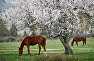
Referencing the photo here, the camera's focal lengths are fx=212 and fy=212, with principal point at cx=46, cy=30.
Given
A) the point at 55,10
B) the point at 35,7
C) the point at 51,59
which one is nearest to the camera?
the point at 51,59

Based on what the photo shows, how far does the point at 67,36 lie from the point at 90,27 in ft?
9.09

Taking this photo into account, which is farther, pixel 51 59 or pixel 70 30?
pixel 70 30

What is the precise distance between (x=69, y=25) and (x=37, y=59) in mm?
7558

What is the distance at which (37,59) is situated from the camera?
15.4 metres

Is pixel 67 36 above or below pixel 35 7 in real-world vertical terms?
below

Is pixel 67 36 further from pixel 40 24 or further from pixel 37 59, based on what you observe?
pixel 37 59

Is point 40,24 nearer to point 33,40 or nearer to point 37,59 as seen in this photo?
point 33,40

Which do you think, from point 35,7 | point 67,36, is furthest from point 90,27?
point 35,7

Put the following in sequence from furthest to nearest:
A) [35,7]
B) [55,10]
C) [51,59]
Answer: [35,7] → [55,10] → [51,59]

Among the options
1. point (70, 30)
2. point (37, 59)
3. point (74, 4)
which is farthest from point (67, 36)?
point (37, 59)

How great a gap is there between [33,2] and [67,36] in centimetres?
539

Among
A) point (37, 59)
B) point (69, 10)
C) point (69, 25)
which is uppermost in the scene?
point (69, 10)

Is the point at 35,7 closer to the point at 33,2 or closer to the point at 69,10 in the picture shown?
the point at 33,2

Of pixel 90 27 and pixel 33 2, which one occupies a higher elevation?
pixel 33 2
